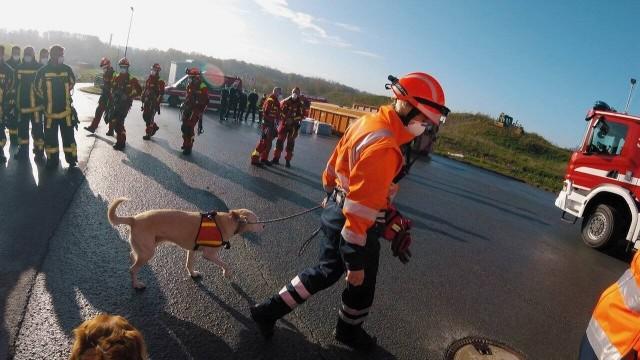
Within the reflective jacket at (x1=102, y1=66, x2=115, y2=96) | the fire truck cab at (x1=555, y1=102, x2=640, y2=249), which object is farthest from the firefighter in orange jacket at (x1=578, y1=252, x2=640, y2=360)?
the reflective jacket at (x1=102, y1=66, x2=115, y2=96)

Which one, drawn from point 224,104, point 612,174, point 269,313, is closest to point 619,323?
point 269,313

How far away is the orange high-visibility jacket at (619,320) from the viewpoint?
2.12 metres

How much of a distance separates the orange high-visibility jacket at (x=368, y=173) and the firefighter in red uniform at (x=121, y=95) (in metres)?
8.71

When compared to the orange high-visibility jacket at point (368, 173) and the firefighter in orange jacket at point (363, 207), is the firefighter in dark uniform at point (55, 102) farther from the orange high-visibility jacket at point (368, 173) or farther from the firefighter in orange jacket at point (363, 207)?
the orange high-visibility jacket at point (368, 173)

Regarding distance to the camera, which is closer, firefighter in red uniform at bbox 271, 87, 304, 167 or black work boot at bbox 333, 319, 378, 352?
black work boot at bbox 333, 319, 378, 352

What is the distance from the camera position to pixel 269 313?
3502 mm

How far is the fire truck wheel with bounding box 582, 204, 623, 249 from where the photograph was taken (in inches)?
349

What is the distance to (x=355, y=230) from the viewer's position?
2.87 meters

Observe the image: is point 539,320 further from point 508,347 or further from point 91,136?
point 91,136

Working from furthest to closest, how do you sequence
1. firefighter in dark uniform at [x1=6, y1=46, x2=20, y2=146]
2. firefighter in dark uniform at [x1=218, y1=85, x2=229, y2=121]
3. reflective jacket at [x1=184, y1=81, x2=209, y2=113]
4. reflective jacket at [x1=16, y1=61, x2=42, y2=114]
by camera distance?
firefighter in dark uniform at [x1=218, y1=85, x2=229, y2=121] → reflective jacket at [x1=184, y1=81, x2=209, y2=113] → firefighter in dark uniform at [x1=6, y1=46, x2=20, y2=146] → reflective jacket at [x1=16, y1=61, x2=42, y2=114]

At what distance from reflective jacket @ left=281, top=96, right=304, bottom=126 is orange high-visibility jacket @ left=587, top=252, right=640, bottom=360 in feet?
31.0

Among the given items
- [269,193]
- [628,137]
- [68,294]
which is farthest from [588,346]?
[628,137]

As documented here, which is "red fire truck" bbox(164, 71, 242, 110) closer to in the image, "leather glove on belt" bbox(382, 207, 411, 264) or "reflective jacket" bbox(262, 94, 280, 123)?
"reflective jacket" bbox(262, 94, 280, 123)

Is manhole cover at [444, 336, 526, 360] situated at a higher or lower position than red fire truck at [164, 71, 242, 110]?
lower
